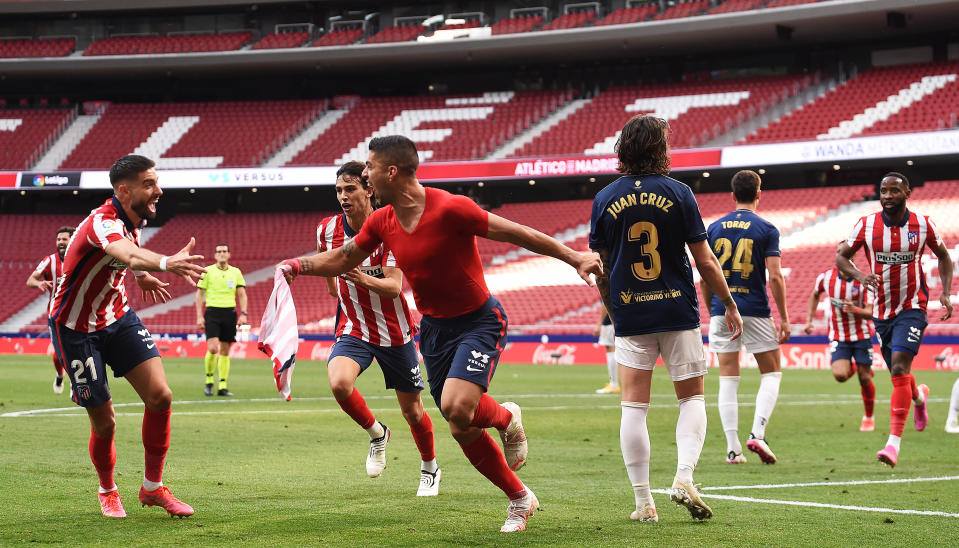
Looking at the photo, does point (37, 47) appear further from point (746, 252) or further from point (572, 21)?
point (746, 252)

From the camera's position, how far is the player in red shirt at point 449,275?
5.98m

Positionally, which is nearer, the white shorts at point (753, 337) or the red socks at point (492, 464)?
the red socks at point (492, 464)

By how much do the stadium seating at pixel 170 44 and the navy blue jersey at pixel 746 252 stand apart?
4180 centimetres

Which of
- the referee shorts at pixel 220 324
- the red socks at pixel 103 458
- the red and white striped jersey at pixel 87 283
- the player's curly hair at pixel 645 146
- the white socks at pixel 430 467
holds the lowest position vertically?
the referee shorts at pixel 220 324

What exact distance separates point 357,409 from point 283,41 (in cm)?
4252


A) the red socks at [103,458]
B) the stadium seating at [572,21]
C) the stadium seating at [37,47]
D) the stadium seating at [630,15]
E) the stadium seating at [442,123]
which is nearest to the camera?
the red socks at [103,458]

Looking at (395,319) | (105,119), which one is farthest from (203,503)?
(105,119)

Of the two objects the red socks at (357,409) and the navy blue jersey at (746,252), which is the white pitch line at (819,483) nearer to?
the navy blue jersey at (746,252)

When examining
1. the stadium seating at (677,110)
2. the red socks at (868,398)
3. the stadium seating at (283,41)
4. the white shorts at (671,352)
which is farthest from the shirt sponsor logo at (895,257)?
the stadium seating at (283,41)

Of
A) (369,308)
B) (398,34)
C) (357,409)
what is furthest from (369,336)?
(398,34)

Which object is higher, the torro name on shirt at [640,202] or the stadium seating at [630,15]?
the stadium seating at [630,15]

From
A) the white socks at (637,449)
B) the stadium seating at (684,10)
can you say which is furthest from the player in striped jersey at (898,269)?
the stadium seating at (684,10)

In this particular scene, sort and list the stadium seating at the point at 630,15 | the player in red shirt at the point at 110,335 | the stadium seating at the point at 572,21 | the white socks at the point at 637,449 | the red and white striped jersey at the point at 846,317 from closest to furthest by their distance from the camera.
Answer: the white socks at the point at 637,449, the player in red shirt at the point at 110,335, the red and white striped jersey at the point at 846,317, the stadium seating at the point at 630,15, the stadium seating at the point at 572,21

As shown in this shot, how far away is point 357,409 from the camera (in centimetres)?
790
